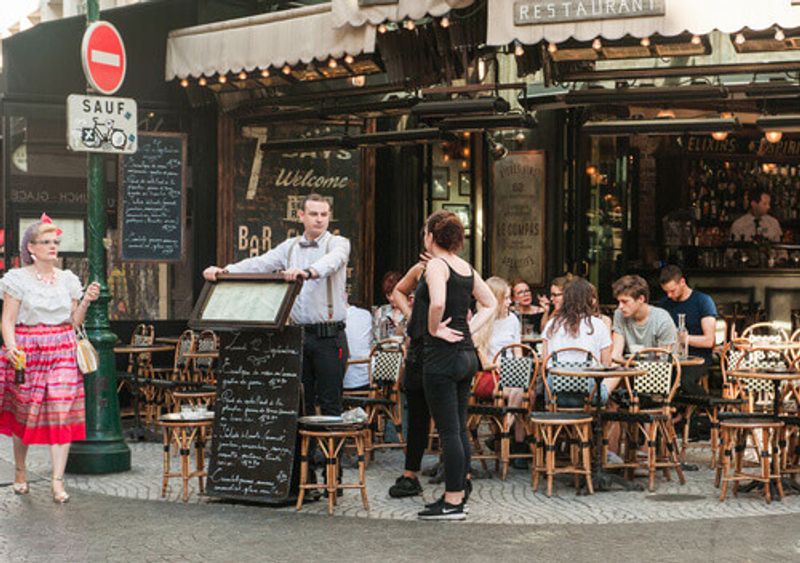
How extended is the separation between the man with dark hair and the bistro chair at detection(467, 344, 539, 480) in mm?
903

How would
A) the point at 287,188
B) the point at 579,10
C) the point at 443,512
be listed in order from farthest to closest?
the point at 287,188, the point at 579,10, the point at 443,512

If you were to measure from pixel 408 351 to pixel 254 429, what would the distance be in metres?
1.17

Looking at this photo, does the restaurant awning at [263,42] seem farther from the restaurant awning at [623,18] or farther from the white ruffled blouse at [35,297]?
the white ruffled blouse at [35,297]

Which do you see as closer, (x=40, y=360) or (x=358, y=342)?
(x=40, y=360)

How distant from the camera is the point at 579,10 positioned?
434 inches

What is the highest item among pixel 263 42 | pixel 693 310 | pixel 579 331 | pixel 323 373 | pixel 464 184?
pixel 263 42

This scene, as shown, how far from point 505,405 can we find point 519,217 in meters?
6.42

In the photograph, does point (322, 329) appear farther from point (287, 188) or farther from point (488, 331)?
point (287, 188)

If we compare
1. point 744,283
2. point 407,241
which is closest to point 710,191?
point 744,283

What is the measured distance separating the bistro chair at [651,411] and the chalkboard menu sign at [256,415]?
2505mm

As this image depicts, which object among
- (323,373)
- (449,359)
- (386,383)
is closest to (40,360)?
(323,373)

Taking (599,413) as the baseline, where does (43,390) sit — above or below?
above

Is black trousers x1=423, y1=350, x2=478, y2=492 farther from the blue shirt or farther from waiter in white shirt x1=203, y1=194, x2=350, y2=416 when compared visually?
the blue shirt

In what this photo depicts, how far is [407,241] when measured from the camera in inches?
644
